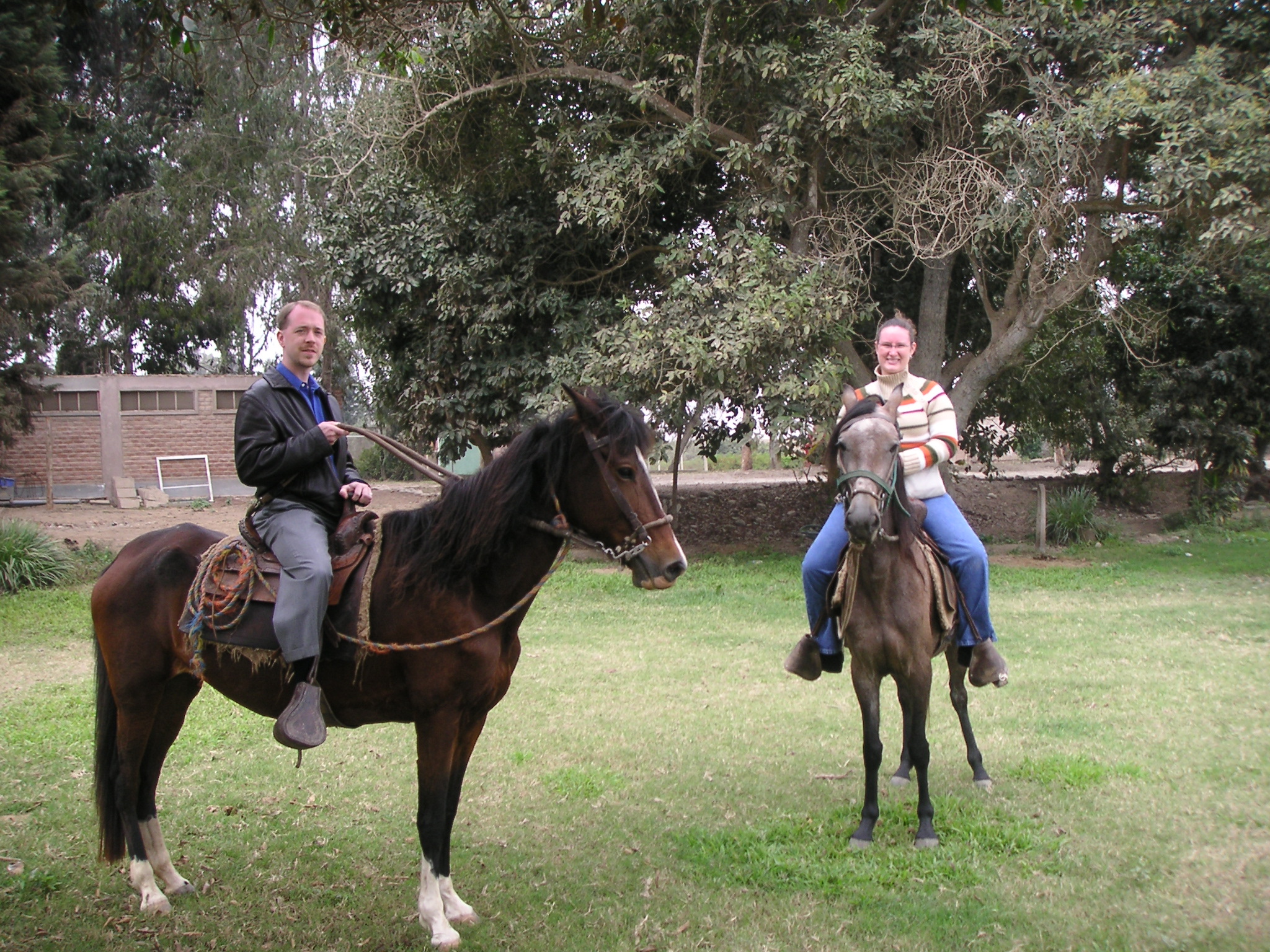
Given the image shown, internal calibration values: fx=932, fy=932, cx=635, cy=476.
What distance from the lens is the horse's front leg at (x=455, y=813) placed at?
12.9 feet

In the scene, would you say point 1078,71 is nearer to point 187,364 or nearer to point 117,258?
point 117,258

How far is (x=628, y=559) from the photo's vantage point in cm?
356

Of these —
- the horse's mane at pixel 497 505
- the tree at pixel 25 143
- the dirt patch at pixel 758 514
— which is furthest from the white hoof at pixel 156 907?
the dirt patch at pixel 758 514

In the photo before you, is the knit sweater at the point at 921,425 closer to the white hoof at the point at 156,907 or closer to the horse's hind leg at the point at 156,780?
the horse's hind leg at the point at 156,780

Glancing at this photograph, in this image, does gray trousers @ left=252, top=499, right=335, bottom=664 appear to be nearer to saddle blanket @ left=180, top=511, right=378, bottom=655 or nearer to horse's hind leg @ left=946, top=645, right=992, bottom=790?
saddle blanket @ left=180, top=511, right=378, bottom=655

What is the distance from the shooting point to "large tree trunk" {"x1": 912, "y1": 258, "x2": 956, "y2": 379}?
14.7 meters

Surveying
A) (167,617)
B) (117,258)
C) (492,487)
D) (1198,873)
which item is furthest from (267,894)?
(117,258)

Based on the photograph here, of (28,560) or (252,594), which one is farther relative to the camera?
(28,560)

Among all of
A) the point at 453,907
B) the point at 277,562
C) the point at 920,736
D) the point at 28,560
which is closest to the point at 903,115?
the point at 920,736

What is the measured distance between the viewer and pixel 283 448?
3797 mm

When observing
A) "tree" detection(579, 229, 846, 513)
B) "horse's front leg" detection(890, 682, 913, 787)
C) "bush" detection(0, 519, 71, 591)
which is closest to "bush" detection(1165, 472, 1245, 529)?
"tree" detection(579, 229, 846, 513)

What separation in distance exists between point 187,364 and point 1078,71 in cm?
2982

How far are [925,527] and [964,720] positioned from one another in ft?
4.35

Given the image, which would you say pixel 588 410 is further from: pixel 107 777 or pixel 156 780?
pixel 107 777
